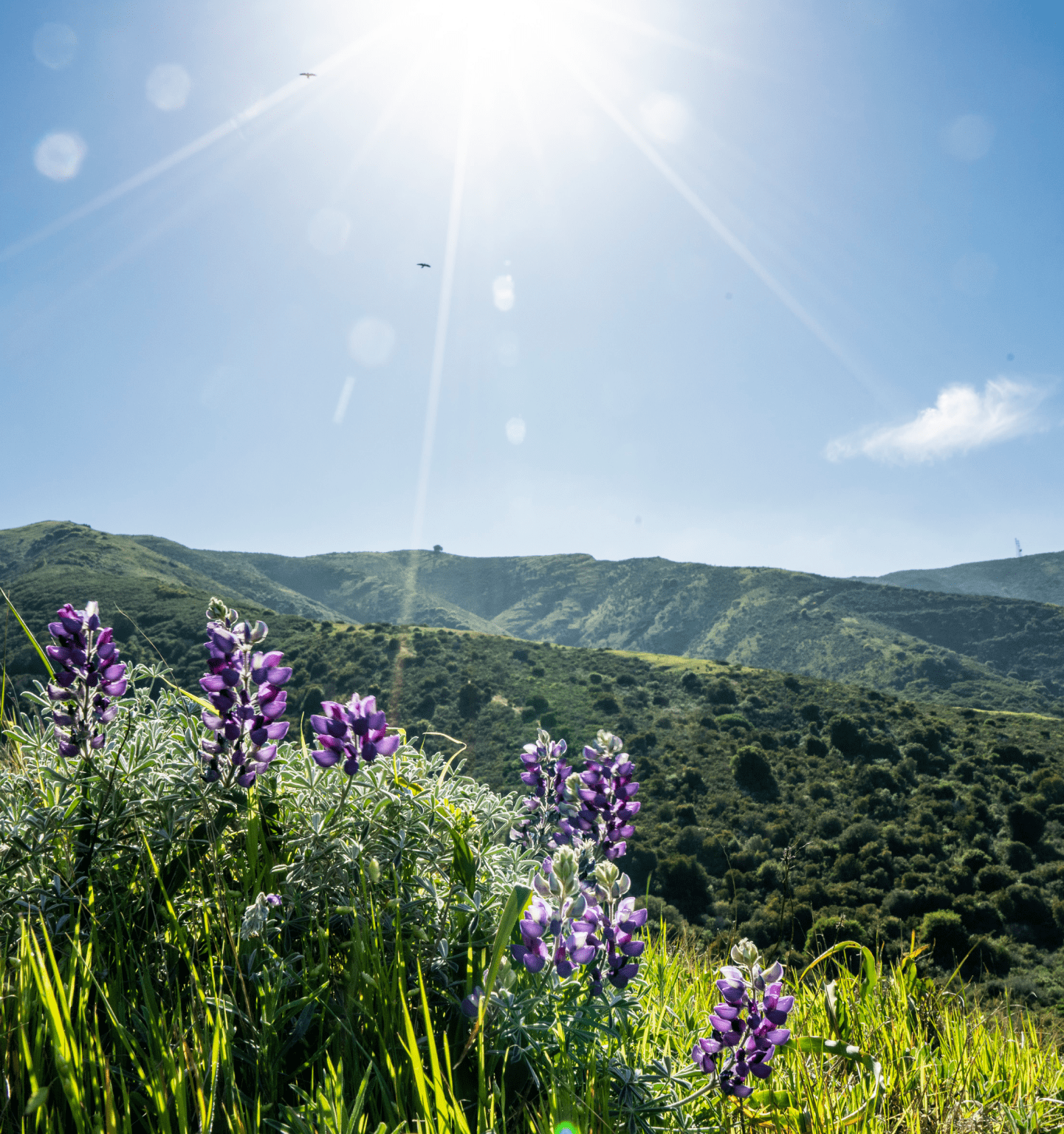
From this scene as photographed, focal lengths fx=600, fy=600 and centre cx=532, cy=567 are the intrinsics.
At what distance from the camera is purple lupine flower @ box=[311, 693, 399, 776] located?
7.80ft

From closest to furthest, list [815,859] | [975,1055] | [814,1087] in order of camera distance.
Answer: [814,1087] → [975,1055] → [815,859]

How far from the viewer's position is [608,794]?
141 inches

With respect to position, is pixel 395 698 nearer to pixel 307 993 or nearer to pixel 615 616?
pixel 307 993

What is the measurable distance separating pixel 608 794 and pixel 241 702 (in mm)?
2146

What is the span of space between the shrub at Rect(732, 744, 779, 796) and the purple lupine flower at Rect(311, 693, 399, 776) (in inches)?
1560

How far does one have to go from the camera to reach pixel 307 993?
2.11 meters

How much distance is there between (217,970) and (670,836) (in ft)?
112

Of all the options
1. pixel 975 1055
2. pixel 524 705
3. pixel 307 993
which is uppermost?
pixel 307 993

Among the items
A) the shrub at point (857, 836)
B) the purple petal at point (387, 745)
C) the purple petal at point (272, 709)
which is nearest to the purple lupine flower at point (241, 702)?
the purple petal at point (272, 709)

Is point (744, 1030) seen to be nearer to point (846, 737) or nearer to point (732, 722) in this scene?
point (846, 737)

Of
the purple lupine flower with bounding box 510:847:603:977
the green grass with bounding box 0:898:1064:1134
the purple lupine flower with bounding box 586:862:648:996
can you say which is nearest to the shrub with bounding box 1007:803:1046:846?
the green grass with bounding box 0:898:1064:1134

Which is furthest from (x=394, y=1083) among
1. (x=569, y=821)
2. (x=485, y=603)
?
(x=485, y=603)

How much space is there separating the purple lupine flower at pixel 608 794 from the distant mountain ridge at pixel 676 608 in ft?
286

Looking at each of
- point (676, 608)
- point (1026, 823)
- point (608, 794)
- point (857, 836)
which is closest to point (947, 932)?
point (857, 836)
